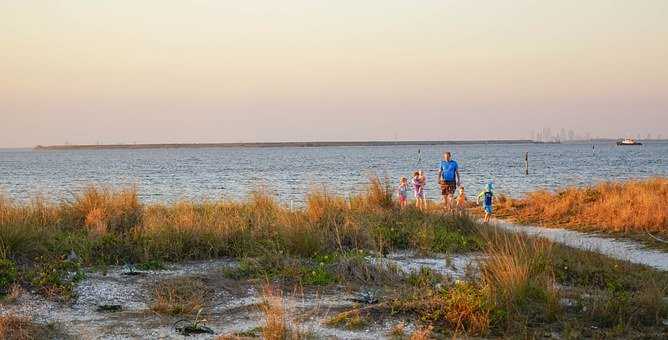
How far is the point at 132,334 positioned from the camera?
664 cm

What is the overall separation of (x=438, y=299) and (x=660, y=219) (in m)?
10.4

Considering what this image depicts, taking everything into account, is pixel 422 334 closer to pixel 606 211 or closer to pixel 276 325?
pixel 276 325

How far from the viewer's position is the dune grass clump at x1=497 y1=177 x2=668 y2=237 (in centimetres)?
1580

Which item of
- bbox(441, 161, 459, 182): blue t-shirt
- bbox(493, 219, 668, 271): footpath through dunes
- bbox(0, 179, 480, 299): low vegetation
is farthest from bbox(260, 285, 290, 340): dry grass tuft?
bbox(441, 161, 459, 182): blue t-shirt

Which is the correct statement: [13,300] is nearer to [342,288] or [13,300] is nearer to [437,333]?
[342,288]

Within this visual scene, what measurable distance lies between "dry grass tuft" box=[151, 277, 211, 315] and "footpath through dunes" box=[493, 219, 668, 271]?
7.56 m

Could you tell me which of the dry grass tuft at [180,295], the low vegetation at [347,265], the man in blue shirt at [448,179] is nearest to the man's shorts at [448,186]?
the man in blue shirt at [448,179]

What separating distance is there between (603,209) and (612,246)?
4272mm

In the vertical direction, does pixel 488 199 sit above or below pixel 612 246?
above

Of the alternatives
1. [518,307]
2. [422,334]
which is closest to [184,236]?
[422,334]

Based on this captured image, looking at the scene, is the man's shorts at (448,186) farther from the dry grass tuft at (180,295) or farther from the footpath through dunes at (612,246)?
the dry grass tuft at (180,295)

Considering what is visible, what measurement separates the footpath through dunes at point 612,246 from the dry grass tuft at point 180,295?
7.56m

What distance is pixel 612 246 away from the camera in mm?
13805

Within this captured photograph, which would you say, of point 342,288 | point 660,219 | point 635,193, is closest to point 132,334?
point 342,288
